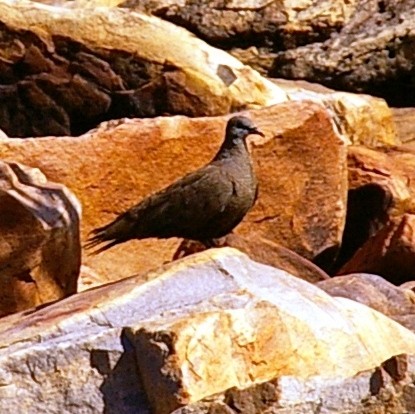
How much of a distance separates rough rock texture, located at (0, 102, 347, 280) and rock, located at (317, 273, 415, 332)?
5.63ft

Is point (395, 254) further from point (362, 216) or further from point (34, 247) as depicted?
point (34, 247)

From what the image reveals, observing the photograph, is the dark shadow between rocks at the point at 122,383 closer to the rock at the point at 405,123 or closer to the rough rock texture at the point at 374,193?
the rough rock texture at the point at 374,193

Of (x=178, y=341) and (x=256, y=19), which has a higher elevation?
(x=178, y=341)

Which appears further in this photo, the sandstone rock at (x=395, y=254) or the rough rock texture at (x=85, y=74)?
the rough rock texture at (x=85, y=74)

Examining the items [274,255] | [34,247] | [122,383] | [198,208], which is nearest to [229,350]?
[122,383]

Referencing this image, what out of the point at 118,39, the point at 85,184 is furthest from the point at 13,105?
the point at 85,184

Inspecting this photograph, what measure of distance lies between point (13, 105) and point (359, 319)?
16.9 ft

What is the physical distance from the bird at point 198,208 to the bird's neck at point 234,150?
0.06m

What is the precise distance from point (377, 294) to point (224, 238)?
1.25 metres

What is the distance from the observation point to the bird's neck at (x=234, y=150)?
9.73 meters

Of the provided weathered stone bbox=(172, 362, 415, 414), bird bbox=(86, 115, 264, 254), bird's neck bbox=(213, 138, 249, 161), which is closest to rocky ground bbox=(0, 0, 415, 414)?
weathered stone bbox=(172, 362, 415, 414)

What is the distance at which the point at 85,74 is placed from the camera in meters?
12.2

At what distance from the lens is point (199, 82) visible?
12086 millimetres

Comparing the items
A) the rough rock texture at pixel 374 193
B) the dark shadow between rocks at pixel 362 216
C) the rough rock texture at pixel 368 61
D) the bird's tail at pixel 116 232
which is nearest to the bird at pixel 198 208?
the bird's tail at pixel 116 232
